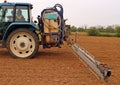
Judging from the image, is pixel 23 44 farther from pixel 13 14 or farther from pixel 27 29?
pixel 13 14

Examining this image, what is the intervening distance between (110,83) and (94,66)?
566mm

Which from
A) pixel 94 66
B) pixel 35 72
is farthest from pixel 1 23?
pixel 94 66

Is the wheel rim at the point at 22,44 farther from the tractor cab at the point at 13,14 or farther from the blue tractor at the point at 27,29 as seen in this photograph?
the tractor cab at the point at 13,14

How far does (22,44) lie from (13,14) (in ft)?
3.67

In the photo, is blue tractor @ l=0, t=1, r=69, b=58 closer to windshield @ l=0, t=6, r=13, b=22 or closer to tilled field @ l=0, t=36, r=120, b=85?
windshield @ l=0, t=6, r=13, b=22

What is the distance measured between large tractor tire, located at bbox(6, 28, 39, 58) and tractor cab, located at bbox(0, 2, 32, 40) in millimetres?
419

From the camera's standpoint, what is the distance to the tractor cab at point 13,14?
12.0 meters

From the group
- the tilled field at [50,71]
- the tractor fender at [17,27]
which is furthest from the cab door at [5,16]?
the tilled field at [50,71]

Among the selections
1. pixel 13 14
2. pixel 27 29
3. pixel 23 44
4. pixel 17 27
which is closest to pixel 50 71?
pixel 23 44

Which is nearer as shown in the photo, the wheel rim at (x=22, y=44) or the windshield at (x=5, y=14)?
the wheel rim at (x=22, y=44)

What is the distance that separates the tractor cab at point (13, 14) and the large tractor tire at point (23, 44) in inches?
16.5

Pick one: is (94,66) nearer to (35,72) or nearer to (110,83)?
(110,83)

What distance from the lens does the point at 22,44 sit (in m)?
11.9

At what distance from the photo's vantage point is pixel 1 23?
1202 cm
